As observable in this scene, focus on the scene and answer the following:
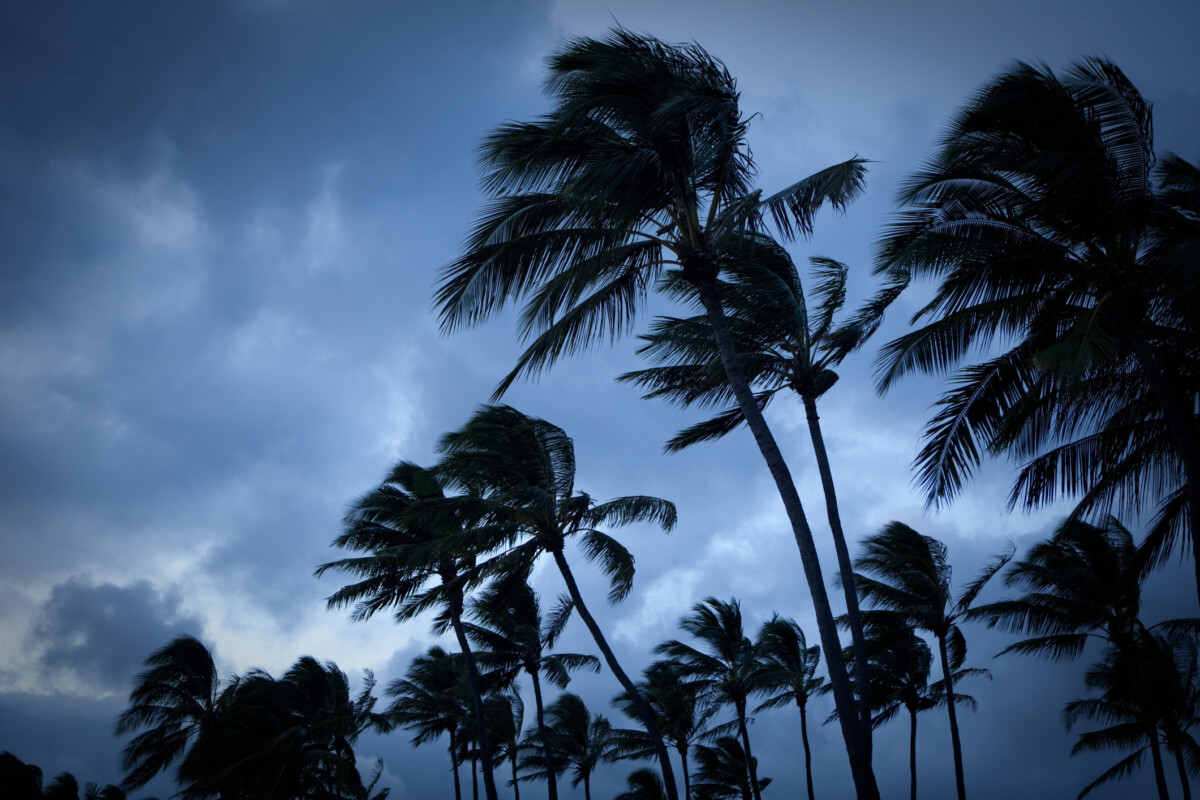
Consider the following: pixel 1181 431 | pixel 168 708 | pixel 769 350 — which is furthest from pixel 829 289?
pixel 168 708

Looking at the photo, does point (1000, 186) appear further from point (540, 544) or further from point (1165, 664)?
point (1165, 664)

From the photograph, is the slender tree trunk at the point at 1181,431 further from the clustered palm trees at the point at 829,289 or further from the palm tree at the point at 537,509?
the palm tree at the point at 537,509

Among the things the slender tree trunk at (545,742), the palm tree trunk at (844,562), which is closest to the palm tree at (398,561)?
the slender tree trunk at (545,742)

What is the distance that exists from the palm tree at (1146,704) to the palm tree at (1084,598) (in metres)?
0.40

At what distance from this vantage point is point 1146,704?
21.2 meters

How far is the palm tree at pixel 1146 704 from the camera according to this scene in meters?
22.4

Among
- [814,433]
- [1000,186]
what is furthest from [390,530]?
[1000,186]

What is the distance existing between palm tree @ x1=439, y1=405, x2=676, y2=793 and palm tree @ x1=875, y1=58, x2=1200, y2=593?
7.62 meters

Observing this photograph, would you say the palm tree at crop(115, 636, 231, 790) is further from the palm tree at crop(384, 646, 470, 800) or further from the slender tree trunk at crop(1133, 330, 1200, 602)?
the slender tree trunk at crop(1133, 330, 1200, 602)

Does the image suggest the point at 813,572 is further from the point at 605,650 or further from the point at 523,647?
the point at 523,647

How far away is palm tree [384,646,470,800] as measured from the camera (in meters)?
35.2

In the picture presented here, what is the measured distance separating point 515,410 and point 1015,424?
1097 centimetres

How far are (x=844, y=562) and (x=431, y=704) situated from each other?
26.5 m

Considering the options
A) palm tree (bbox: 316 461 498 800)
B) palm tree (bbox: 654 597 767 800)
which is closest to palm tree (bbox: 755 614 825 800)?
palm tree (bbox: 654 597 767 800)
